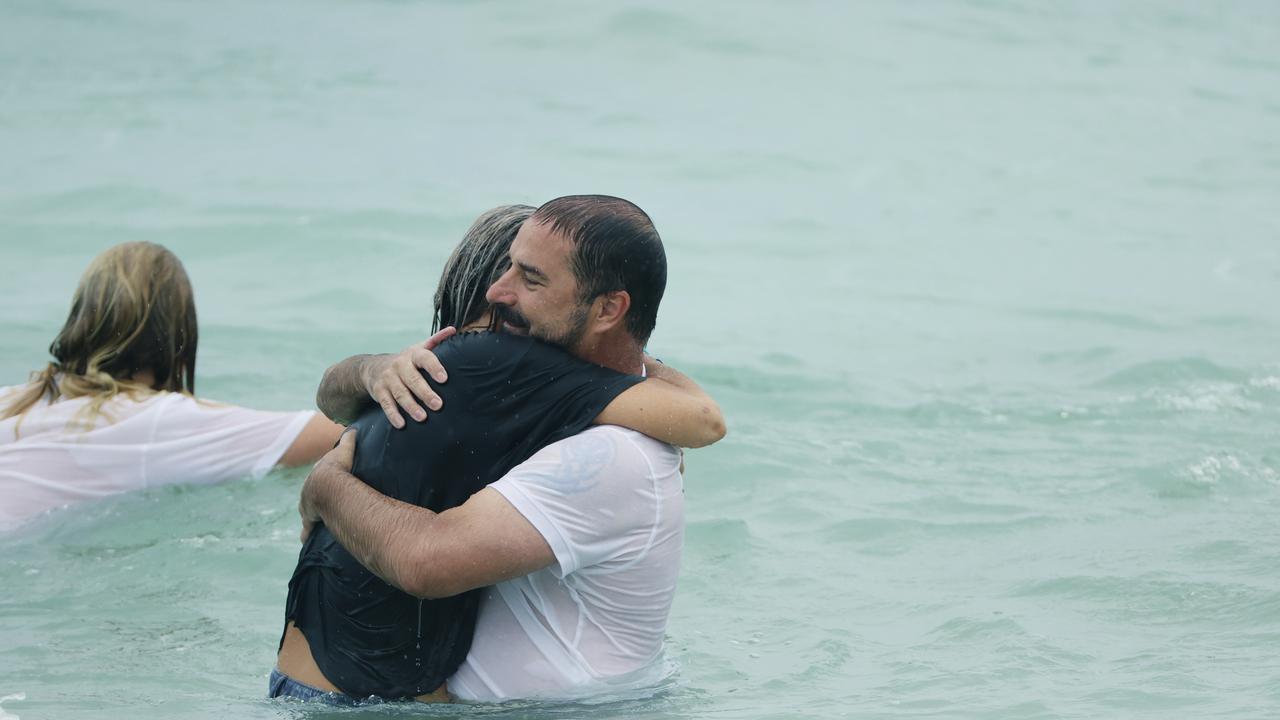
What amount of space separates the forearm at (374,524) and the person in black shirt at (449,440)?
0.23ft

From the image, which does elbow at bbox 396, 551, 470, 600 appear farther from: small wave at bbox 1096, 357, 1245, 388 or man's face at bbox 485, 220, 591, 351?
small wave at bbox 1096, 357, 1245, 388

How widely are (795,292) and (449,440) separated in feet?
30.5

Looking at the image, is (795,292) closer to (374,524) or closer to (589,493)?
(589,493)

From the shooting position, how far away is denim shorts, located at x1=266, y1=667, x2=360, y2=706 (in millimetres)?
3865

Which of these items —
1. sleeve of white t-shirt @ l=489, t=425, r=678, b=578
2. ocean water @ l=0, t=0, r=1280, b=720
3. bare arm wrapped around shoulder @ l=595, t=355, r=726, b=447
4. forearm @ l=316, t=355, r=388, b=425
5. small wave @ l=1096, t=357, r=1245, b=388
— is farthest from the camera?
small wave @ l=1096, t=357, r=1245, b=388

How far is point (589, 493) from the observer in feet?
11.8

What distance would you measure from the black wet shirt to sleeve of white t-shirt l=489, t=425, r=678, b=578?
0.30 ft

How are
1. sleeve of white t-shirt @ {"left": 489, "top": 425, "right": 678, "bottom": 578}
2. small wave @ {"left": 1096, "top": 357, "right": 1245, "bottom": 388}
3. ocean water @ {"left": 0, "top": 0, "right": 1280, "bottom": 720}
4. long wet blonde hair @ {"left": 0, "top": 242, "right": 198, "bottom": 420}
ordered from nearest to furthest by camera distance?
sleeve of white t-shirt @ {"left": 489, "top": 425, "right": 678, "bottom": 578} < ocean water @ {"left": 0, "top": 0, "right": 1280, "bottom": 720} < long wet blonde hair @ {"left": 0, "top": 242, "right": 198, "bottom": 420} < small wave @ {"left": 1096, "top": 357, "right": 1245, "bottom": 388}

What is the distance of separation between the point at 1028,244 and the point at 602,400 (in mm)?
11679

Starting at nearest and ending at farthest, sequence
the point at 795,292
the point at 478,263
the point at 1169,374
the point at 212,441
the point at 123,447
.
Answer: the point at 478,263 < the point at 123,447 < the point at 212,441 < the point at 1169,374 < the point at 795,292

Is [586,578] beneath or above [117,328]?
above

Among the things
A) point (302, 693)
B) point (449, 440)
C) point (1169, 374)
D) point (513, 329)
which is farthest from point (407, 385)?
point (1169, 374)

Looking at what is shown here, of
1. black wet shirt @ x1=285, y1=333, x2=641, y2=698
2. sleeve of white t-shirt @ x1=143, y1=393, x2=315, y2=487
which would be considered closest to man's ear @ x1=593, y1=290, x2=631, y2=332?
black wet shirt @ x1=285, y1=333, x2=641, y2=698

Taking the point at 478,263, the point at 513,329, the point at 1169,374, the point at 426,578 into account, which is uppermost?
the point at 478,263
